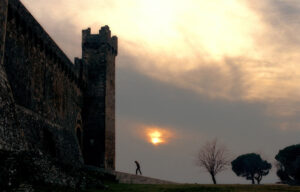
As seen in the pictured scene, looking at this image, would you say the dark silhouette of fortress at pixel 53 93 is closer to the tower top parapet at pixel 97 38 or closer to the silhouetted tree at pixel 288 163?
the tower top parapet at pixel 97 38

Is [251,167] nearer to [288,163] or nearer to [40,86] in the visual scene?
[288,163]

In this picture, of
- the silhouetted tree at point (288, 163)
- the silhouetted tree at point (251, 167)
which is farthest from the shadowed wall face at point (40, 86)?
the silhouetted tree at point (251, 167)

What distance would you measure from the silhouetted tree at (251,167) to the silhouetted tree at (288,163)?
18.9 feet

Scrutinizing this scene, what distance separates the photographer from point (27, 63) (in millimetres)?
24859

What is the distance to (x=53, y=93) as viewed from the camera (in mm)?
30359

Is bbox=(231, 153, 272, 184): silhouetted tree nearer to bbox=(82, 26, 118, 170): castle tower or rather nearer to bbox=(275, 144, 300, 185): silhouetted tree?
bbox=(275, 144, 300, 185): silhouetted tree

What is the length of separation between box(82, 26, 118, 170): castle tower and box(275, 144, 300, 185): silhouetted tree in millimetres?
28239

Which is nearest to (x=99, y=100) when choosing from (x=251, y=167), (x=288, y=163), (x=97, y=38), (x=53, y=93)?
(x=97, y=38)

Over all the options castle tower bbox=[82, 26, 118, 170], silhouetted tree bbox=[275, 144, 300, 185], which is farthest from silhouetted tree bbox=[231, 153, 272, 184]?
castle tower bbox=[82, 26, 118, 170]

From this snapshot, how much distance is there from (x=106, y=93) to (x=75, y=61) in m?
4.34

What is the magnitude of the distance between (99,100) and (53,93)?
9.68 metres

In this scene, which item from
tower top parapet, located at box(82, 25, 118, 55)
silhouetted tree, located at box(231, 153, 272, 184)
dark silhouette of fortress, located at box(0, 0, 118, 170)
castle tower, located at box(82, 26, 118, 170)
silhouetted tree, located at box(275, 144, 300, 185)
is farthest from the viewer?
silhouetted tree, located at box(231, 153, 272, 184)

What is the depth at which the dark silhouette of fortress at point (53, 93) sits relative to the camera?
63.4 feet

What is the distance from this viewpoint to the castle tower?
3856 cm
